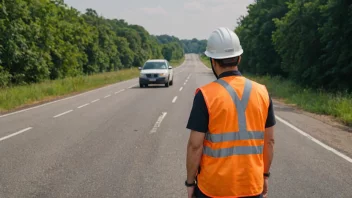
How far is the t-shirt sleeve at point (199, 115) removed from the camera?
230 cm

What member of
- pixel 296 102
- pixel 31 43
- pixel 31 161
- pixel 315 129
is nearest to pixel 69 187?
pixel 31 161

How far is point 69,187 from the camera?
17.4ft

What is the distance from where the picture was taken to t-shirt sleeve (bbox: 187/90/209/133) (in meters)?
2.30

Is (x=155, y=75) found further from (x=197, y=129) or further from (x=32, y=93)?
(x=197, y=129)

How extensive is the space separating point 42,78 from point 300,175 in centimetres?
2761

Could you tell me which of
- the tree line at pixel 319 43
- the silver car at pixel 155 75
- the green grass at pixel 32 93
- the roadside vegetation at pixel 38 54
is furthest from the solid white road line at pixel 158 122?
the silver car at pixel 155 75

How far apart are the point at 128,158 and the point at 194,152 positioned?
462 centimetres

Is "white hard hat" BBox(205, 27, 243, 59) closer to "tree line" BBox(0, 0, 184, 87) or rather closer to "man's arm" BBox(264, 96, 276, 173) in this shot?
"man's arm" BBox(264, 96, 276, 173)

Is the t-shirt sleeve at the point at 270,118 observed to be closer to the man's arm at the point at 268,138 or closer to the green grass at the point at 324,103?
the man's arm at the point at 268,138

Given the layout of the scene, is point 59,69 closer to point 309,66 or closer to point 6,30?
point 6,30

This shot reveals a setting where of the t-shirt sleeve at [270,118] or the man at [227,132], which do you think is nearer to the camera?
the man at [227,132]

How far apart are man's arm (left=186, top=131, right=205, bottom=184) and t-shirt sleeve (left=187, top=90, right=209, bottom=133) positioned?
46 mm

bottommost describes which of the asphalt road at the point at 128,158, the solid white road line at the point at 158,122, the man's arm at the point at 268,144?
the solid white road line at the point at 158,122

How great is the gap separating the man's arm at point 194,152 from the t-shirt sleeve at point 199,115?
46mm
